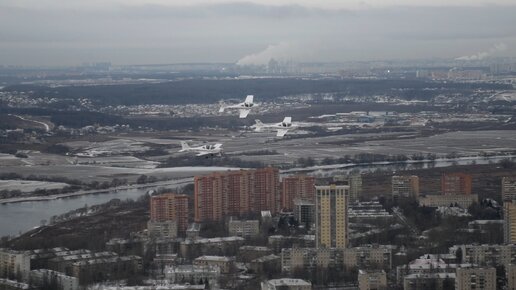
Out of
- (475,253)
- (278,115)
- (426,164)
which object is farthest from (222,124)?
(475,253)

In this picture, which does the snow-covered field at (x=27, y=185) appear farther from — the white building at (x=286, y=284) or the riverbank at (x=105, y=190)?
the white building at (x=286, y=284)

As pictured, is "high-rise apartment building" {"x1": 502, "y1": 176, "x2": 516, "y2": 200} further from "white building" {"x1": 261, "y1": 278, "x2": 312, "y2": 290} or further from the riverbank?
"white building" {"x1": 261, "y1": 278, "x2": 312, "y2": 290}

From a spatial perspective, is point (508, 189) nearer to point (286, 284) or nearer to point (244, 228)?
point (244, 228)

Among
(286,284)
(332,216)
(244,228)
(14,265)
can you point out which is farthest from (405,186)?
(14,265)

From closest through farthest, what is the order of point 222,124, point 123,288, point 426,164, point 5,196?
point 123,288 < point 5,196 < point 426,164 < point 222,124

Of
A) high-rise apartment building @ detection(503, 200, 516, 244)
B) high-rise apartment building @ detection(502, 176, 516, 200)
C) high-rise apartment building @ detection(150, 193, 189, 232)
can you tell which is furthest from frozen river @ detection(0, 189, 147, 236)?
high-rise apartment building @ detection(503, 200, 516, 244)

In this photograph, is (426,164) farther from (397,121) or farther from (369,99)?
(369,99)

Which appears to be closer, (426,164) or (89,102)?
(426,164)
